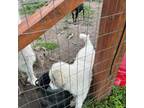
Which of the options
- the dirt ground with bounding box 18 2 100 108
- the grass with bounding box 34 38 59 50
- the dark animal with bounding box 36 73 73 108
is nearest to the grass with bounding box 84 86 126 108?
the dark animal with bounding box 36 73 73 108

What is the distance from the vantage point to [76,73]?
5.62 feet

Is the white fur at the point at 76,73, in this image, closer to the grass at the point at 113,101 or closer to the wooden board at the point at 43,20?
the grass at the point at 113,101

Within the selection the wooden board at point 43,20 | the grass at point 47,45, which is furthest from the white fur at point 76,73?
the grass at point 47,45

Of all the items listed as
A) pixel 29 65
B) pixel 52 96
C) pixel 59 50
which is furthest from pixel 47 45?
pixel 52 96

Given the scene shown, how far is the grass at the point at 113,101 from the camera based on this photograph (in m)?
2.08

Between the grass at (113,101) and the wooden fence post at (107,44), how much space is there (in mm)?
60

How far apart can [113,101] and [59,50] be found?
817 millimetres

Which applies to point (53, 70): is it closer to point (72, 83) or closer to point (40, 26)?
point (72, 83)

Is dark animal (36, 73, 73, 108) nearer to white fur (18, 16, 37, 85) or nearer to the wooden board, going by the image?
white fur (18, 16, 37, 85)

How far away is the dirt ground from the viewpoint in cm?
204
